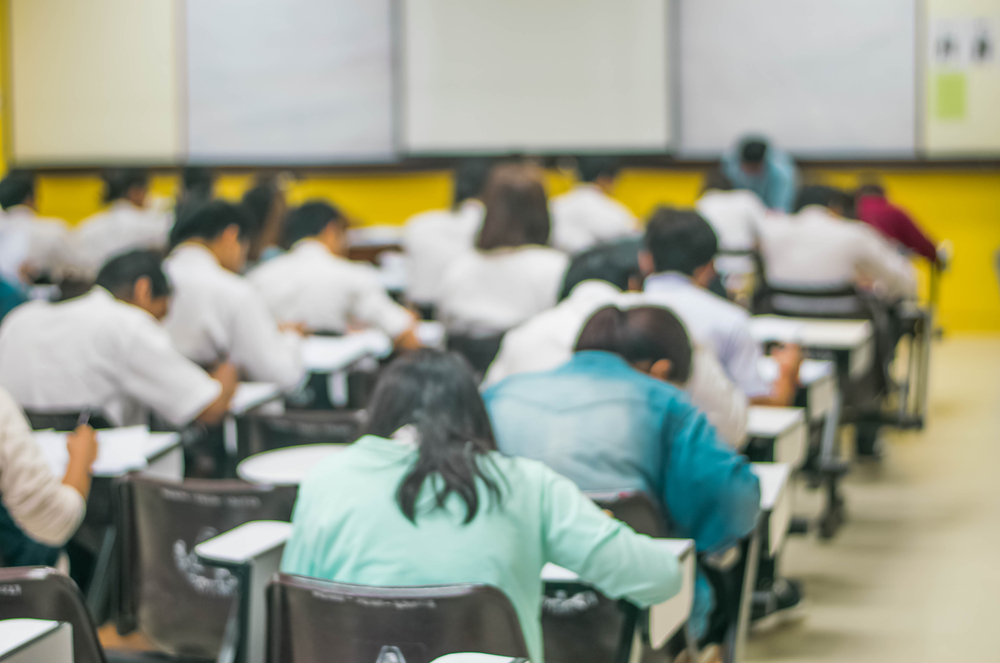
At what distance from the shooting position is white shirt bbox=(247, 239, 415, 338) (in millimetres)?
4816

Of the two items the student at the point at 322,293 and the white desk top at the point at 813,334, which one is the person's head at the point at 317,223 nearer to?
the student at the point at 322,293

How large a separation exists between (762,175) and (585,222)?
55.5 inches

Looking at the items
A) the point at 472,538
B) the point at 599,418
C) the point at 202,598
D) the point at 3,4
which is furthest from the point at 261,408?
the point at 3,4

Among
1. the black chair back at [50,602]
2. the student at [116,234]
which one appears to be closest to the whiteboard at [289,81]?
the student at [116,234]

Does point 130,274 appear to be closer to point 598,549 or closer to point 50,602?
point 50,602

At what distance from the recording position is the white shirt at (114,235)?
721cm

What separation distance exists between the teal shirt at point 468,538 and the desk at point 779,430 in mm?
1192

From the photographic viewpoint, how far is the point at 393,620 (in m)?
1.62

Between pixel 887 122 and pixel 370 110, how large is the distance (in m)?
3.95

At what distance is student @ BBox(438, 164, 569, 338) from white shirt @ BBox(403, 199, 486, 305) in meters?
1.46

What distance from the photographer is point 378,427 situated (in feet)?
6.19

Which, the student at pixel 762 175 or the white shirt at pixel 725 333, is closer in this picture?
the white shirt at pixel 725 333

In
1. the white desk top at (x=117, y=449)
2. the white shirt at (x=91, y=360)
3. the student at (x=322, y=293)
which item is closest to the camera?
the white desk top at (x=117, y=449)

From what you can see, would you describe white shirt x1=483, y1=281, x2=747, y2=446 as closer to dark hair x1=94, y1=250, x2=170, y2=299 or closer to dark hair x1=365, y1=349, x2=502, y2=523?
dark hair x1=365, y1=349, x2=502, y2=523
